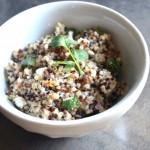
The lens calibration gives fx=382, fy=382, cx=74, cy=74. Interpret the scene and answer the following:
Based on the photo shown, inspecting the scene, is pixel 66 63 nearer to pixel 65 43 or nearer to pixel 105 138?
pixel 65 43

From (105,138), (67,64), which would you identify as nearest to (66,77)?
(67,64)

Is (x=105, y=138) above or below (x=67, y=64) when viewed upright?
below

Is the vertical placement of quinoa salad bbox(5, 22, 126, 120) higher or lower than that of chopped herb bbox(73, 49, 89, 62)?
lower

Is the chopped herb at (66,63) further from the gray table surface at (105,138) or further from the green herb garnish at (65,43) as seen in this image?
the gray table surface at (105,138)

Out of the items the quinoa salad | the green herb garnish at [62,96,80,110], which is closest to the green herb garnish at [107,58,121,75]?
the quinoa salad

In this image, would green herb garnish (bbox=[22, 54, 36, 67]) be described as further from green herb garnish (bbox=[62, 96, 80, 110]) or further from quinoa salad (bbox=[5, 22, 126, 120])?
green herb garnish (bbox=[62, 96, 80, 110])

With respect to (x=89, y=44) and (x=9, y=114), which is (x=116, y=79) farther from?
(x=9, y=114)

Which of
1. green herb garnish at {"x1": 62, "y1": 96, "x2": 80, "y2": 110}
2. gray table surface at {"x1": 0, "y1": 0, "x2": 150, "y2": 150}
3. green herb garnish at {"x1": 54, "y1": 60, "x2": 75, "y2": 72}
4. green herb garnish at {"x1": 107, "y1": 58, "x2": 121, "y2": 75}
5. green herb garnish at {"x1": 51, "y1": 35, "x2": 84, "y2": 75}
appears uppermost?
green herb garnish at {"x1": 51, "y1": 35, "x2": 84, "y2": 75}
